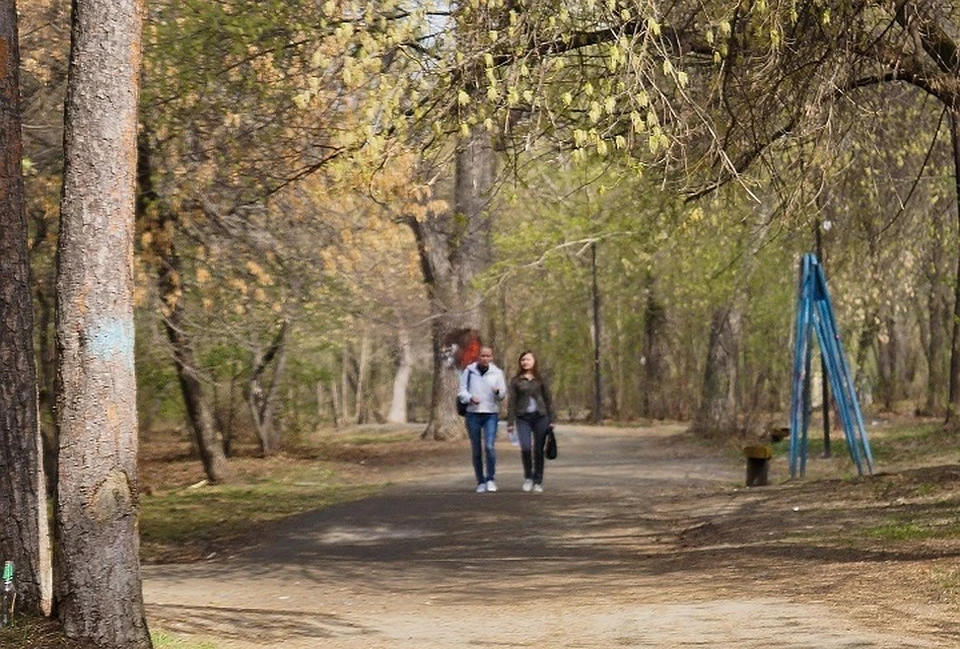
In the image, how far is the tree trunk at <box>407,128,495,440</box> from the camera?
33219 mm

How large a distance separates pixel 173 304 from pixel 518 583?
9.35 metres

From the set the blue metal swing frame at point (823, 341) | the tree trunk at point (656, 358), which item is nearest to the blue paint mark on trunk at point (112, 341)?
the blue metal swing frame at point (823, 341)

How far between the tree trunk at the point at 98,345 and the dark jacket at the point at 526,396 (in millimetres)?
10531

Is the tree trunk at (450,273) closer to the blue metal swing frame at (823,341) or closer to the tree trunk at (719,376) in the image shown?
the tree trunk at (719,376)

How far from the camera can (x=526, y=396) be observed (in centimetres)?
1920

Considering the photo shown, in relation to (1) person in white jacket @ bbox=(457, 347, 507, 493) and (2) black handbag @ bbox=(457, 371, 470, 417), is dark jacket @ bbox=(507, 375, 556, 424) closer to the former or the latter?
(1) person in white jacket @ bbox=(457, 347, 507, 493)

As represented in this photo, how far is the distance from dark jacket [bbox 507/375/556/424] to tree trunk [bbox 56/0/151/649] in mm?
10531

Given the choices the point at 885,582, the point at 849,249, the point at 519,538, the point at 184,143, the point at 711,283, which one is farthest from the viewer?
the point at 711,283

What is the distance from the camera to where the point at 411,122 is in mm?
12570

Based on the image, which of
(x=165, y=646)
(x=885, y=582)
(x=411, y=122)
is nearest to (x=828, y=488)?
(x=885, y=582)

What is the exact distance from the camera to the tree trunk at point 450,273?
33219mm

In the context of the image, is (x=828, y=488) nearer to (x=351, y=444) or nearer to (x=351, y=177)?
(x=351, y=177)

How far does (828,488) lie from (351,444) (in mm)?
20994

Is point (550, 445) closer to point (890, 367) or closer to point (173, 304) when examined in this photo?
point (173, 304)
